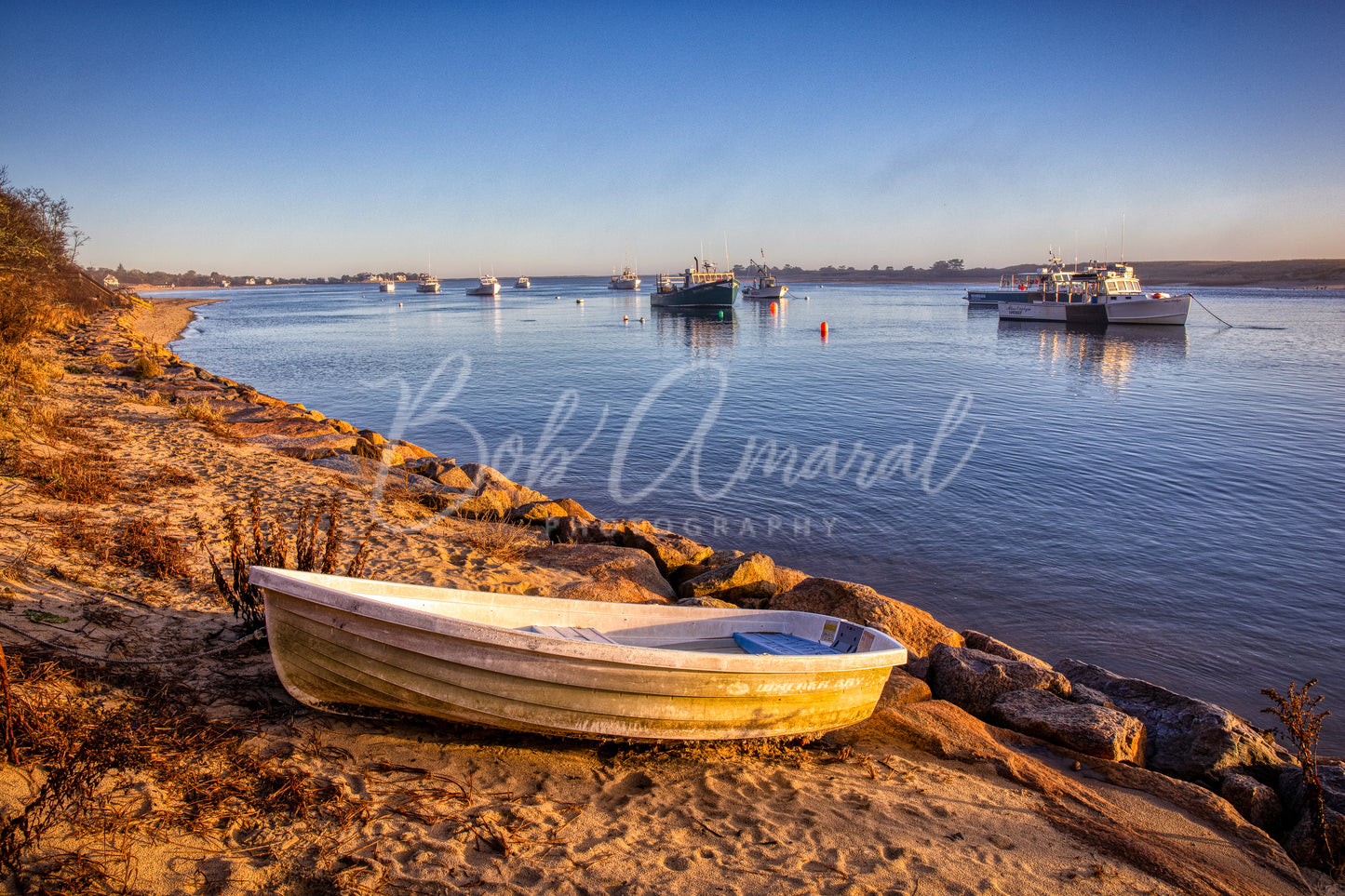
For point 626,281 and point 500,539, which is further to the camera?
point 626,281

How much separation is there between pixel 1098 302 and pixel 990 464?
49.2 meters

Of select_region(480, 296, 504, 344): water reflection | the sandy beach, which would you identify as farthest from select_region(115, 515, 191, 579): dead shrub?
select_region(480, 296, 504, 344): water reflection

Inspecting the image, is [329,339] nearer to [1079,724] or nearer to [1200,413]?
[1200,413]

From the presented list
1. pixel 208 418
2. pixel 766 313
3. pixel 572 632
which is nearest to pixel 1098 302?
pixel 766 313

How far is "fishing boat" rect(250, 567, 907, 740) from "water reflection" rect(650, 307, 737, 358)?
39735 millimetres

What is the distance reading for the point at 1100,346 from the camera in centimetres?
4728

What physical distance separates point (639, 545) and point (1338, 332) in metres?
61.8

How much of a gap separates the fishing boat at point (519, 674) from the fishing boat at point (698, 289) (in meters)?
72.5

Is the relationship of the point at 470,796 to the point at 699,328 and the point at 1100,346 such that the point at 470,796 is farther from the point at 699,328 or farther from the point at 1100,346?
the point at 699,328

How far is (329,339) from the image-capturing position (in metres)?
55.9

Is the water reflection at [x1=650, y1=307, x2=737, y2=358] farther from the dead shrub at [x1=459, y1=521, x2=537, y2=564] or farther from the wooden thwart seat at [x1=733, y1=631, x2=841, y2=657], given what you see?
the wooden thwart seat at [x1=733, y1=631, x2=841, y2=657]

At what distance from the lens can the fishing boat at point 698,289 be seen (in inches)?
3000

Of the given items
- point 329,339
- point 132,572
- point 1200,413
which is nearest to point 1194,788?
point 132,572

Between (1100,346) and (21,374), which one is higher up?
(1100,346)
